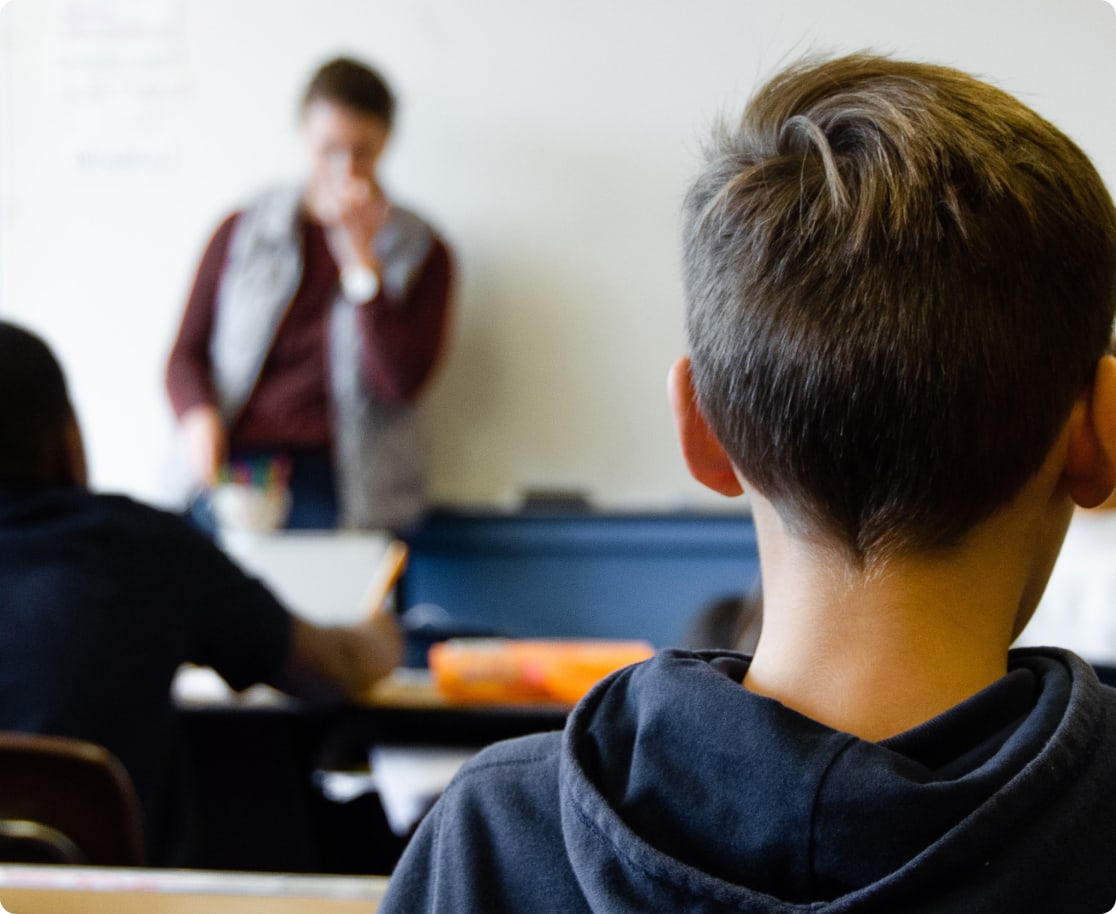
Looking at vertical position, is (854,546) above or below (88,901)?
above

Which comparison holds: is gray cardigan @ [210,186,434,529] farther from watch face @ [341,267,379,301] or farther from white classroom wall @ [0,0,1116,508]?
white classroom wall @ [0,0,1116,508]

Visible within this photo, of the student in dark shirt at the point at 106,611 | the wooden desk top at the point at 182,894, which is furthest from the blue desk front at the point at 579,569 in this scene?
the wooden desk top at the point at 182,894

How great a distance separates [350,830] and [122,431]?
8.10 ft

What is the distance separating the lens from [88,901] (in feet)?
2.53

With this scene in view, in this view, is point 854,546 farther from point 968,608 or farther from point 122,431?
point 122,431

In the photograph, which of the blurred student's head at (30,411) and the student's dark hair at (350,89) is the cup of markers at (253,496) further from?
the blurred student's head at (30,411)

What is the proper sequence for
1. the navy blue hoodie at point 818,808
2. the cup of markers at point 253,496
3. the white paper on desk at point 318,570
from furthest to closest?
the cup of markers at point 253,496 < the white paper on desk at point 318,570 < the navy blue hoodie at point 818,808

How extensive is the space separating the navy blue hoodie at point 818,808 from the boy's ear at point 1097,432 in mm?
93

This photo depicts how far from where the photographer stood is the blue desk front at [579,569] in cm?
358

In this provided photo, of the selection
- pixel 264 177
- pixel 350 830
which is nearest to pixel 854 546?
pixel 350 830

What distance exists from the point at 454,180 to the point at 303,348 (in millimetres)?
710

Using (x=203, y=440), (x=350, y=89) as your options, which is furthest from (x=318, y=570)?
(x=350, y=89)

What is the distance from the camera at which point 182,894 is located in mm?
771

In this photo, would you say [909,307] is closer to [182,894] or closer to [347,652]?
[182,894]
